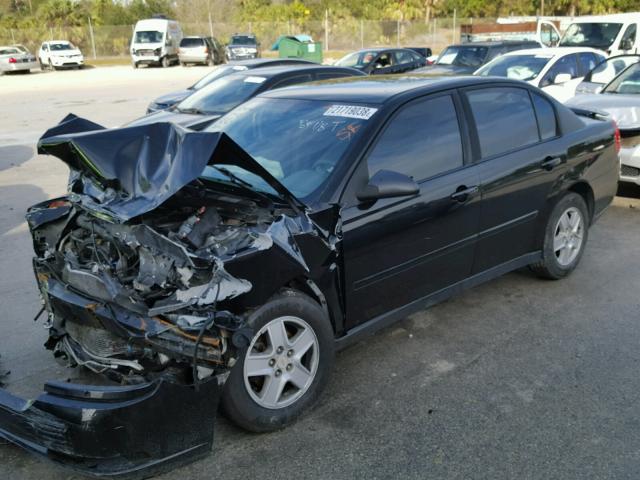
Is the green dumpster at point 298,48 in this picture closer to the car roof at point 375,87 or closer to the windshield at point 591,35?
the windshield at point 591,35

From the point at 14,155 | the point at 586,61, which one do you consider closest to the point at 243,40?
the point at 14,155

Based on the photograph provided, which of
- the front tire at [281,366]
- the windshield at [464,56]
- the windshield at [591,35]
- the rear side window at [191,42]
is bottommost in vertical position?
the front tire at [281,366]

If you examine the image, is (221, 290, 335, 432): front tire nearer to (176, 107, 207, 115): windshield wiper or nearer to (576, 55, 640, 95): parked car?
(176, 107, 207, 115): windshield wiper

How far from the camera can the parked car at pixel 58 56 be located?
111 feet

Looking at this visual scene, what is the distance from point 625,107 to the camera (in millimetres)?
7668

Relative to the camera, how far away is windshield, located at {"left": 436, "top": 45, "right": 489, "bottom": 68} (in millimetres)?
15930

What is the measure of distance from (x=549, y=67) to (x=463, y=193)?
27.3 ft

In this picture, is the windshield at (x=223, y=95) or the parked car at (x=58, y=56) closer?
the windshield at (x=223, y=95)

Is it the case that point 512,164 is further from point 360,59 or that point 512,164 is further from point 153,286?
point 360,59

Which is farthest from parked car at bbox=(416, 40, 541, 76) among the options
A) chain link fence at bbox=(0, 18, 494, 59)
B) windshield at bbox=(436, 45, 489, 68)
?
chain link fence at bbox=(0, 18, 494, 59)

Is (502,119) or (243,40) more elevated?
(243,40)


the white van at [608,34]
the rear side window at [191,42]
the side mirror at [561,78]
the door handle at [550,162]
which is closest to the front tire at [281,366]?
the door handle at [550,162]

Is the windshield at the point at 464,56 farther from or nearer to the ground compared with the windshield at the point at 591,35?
nearer to the ground

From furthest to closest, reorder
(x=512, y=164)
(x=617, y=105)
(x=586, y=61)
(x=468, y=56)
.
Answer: (x=468, y=56)
(x=586, y=61)
(x=617, y=105)
(x=512, y=164)
